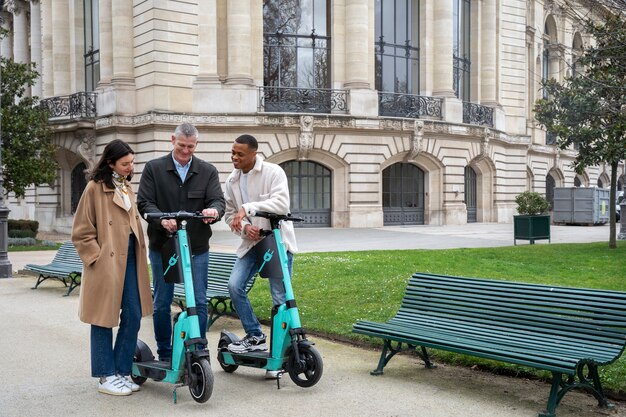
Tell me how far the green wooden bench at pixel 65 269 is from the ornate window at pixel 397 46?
75.7ft

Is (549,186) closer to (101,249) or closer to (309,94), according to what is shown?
(309,94)

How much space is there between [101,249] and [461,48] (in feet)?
117

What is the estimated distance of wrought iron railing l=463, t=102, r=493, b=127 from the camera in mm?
37656

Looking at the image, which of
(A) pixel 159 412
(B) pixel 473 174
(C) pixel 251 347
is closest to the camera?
(A) pixel 159 412

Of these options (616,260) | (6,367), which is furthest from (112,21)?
(6,367)

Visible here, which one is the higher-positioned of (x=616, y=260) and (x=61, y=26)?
(x=61, y=26)

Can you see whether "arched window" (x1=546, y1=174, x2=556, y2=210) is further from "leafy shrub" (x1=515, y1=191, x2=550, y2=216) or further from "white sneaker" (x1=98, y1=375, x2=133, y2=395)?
"white sneaker" (x1=98, y1=375, x2=133, y2=395)

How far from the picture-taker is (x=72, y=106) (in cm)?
3375

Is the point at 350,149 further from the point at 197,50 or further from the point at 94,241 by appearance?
the point at 94,241

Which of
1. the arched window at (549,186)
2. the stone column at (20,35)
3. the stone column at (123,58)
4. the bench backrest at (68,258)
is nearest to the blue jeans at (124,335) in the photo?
the bench backrest at (68,258)

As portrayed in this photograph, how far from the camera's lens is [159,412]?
5.62 metres

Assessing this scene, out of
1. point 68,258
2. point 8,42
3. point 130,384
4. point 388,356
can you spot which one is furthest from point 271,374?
point 8,42

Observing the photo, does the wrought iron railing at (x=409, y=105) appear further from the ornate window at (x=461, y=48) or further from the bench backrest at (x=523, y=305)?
the bench backrest at (x=523, y=305)

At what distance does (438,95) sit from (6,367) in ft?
101
